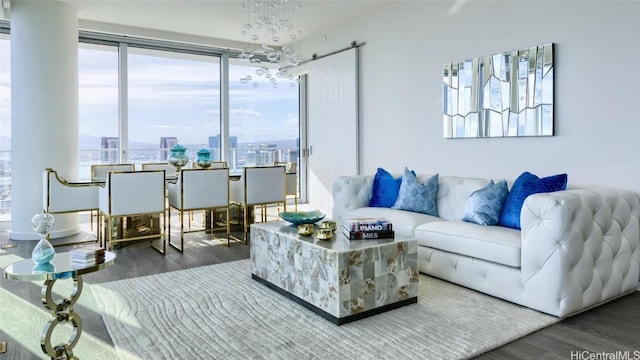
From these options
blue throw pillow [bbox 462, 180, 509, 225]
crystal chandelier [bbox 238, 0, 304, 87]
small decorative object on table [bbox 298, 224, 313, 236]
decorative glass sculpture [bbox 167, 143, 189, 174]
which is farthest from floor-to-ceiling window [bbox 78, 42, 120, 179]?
blue throw pillow [bbox 462, 180, 509, 225]

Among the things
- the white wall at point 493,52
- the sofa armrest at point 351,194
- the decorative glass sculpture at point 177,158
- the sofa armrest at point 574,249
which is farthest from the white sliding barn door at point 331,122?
the sofa armrest at point 574,249

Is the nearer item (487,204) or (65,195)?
(487,204)

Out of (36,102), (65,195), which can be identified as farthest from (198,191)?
(36,102)

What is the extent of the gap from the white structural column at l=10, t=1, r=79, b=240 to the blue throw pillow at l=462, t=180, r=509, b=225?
481 cm

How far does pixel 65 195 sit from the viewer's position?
15.4ft

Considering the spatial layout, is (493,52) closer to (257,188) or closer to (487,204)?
(487,204)

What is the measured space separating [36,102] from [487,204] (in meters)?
5.20

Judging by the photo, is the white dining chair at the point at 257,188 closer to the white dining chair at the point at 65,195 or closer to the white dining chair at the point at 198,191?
the white dining chair at the point at 198,191

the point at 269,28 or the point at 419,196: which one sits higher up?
the point at 269,28

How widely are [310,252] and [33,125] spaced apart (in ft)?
14.1

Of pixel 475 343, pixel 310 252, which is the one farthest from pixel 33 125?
pixel 475 343

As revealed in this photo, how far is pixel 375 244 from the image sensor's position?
2869 mm

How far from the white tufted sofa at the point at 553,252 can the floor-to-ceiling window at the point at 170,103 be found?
5040mm

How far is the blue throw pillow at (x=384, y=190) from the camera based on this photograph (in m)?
4.59
